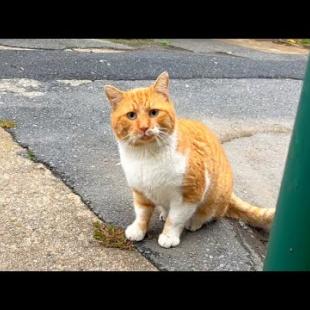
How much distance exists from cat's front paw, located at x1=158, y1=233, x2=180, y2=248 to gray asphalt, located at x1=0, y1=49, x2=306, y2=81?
2.86 metres

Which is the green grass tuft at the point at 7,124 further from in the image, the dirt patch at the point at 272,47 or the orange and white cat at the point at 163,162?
the dirt patch at the point at 272,47

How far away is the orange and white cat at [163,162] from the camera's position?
2691mm

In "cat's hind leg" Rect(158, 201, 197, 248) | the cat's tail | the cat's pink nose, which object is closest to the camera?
the cat's pink nose

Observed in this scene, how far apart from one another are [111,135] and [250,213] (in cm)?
137

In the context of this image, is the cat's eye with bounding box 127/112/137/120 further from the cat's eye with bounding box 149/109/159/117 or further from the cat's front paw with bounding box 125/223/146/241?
the cat's front paw with bounding box 125/223/146/241

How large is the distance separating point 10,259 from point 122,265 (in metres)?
0.50

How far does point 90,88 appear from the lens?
5.17 meters

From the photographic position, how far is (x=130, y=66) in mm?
5953

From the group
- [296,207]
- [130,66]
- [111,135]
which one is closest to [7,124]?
[111,135]

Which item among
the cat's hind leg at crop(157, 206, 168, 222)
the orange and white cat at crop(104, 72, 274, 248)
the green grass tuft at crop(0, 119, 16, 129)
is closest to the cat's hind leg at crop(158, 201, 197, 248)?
the orange and white cat at crop(104, 72, 274, 248)

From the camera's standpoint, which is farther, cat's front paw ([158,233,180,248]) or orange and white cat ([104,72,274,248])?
cat's front paw ([158,233,180,248])

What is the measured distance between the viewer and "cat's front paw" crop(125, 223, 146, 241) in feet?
9.36

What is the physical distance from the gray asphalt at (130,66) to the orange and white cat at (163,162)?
107 inches

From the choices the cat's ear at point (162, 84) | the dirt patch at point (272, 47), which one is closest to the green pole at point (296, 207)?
the cat's ear at point (162, 84)
